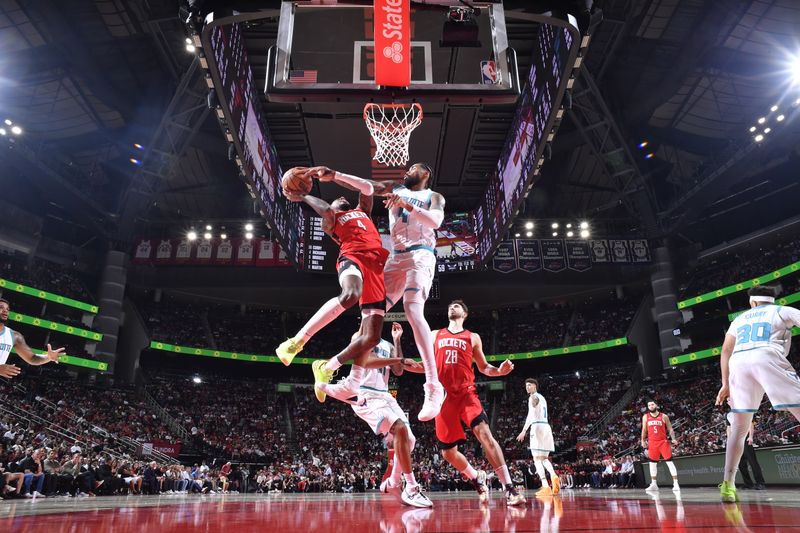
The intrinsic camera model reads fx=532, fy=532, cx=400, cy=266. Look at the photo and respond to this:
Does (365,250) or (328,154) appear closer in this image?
(365,250)

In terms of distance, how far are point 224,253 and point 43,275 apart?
8.52 m

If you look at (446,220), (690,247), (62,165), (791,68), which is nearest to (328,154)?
(446,220)

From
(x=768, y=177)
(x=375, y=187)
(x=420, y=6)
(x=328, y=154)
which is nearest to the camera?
(x=375, y=187)

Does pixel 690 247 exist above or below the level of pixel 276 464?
above

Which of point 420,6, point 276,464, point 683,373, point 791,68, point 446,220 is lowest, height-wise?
point 276,464

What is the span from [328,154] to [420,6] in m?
9.29

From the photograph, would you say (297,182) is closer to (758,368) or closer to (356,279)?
(356,279)

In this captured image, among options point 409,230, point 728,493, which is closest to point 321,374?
point 409,230

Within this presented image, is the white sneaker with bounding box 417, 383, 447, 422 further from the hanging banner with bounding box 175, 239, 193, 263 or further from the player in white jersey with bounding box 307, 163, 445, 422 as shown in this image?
the hanging banner with bounding box 175, 239, 193, 263

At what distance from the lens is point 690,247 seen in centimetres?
2948

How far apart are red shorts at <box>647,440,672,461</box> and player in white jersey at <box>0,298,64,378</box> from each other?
10.9 meters

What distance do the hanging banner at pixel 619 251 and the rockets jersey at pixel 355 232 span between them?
2495cm

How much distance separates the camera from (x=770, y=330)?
4414 millimetres

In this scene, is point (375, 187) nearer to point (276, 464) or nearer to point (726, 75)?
point (726, 75)
